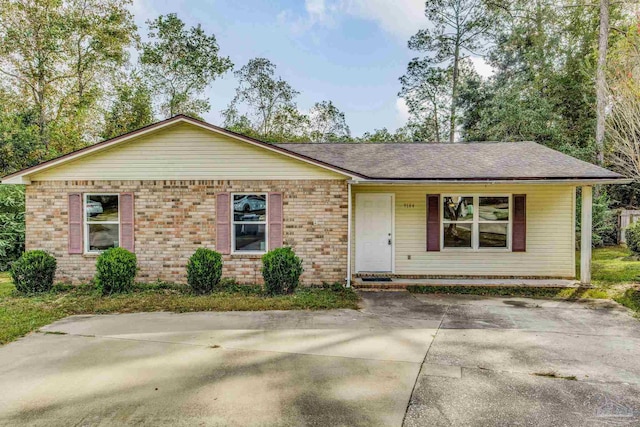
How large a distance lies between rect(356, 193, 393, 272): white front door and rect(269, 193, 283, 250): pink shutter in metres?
2.21

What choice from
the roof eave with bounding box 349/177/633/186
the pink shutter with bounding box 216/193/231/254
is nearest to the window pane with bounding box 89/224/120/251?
the pink shutter with bounding box 216/193/231/254

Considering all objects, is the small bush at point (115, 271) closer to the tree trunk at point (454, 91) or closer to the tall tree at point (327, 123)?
the tree trunk at point (454, 91)

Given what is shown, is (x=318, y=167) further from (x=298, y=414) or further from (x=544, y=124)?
(x=544, y=124)

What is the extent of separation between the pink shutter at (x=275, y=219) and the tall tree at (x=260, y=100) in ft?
60.0

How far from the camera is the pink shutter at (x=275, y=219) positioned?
891 cm

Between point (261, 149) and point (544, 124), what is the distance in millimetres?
15898

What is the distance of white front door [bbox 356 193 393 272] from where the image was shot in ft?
32.3

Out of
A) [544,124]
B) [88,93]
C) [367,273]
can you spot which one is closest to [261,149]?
[367,273]

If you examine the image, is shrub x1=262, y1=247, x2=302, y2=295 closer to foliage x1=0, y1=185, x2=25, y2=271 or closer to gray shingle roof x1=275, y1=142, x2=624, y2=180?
gray shingle roof x1=275, y1=142, x2=624, y2=180

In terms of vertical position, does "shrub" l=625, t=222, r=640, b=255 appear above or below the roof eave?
below

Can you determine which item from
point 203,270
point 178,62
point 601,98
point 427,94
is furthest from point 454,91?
point 203,270

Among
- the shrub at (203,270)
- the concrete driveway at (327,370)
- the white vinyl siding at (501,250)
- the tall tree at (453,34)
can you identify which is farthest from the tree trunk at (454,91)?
the shrub at (203,270)

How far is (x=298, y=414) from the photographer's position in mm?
3473

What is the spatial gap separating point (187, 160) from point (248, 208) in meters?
1.88
